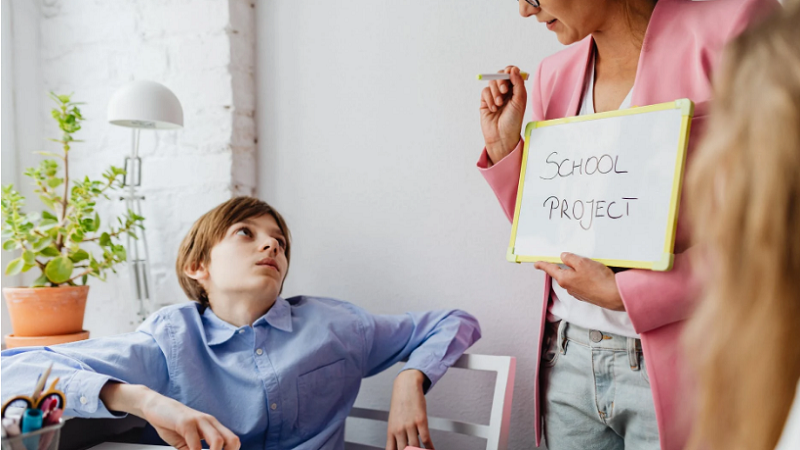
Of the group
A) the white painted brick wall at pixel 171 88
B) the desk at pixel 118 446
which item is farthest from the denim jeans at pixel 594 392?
the white painted brick wall at pixel 171 88

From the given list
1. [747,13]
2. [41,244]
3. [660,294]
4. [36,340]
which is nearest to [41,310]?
[36,340]

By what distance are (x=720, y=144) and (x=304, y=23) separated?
160 cm

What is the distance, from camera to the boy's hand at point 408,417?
1.16 m

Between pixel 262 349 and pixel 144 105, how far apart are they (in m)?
0.74

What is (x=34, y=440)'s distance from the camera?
614 millimetres

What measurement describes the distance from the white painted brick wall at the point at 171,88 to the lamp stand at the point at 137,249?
3cm

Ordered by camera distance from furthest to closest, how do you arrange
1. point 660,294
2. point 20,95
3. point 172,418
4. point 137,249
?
point 20,95 < point 137,249 < point 172,418 < point 660,294

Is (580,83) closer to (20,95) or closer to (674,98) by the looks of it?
(674,98)

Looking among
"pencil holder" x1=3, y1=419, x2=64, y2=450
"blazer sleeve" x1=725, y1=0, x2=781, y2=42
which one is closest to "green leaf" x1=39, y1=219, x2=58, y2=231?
"pencil holder" x1=3, y1=419, x2=64, y2=450

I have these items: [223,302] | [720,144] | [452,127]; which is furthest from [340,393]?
[720,144]

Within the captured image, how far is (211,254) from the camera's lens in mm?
1403

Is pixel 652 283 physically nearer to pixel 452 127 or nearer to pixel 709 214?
pixel 709 214

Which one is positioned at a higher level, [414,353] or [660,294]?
[660,294]

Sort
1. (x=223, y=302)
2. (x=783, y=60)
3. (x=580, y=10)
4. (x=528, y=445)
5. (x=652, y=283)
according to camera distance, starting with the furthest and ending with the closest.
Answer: (x=528, y=445) < (x=223, y=302) < (x=580, y=10) < (x=652, y=283) < (x=783, y=60)
